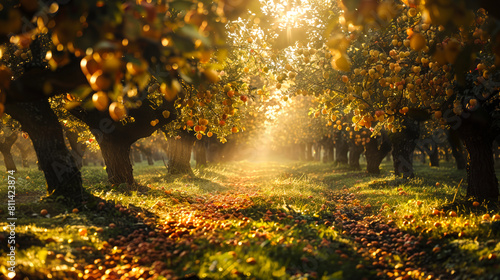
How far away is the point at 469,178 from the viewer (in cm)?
947

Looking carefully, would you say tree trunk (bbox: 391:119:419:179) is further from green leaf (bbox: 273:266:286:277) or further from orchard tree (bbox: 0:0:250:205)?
orchard tree (bbox: 0:0:250:205)

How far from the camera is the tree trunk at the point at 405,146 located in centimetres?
1739

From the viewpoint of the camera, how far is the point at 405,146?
1784 cm

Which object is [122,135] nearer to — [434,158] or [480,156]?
[480,156]

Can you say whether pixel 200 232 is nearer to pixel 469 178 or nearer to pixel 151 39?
pixel 151 39

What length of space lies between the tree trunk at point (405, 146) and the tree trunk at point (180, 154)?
500 inches

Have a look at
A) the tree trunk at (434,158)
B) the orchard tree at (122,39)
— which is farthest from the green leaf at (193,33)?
the tree trunk at (434,158)

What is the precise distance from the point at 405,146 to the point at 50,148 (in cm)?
1704

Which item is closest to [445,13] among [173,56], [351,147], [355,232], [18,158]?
[173,56]

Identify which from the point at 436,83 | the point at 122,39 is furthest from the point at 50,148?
the point at 436,83

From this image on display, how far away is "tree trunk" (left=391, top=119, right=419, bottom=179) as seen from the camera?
57.1 ft

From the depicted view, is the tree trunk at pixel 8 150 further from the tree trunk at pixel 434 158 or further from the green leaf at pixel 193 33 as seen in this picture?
the tree trunk at pixel 434 158

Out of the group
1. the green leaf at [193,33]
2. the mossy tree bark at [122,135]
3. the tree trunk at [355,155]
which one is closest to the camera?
the green leaf at [193,33]

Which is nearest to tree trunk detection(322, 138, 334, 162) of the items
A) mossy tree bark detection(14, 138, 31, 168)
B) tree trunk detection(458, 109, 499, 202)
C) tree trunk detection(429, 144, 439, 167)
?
tree trunk detection(429, 144, 439, 167)
